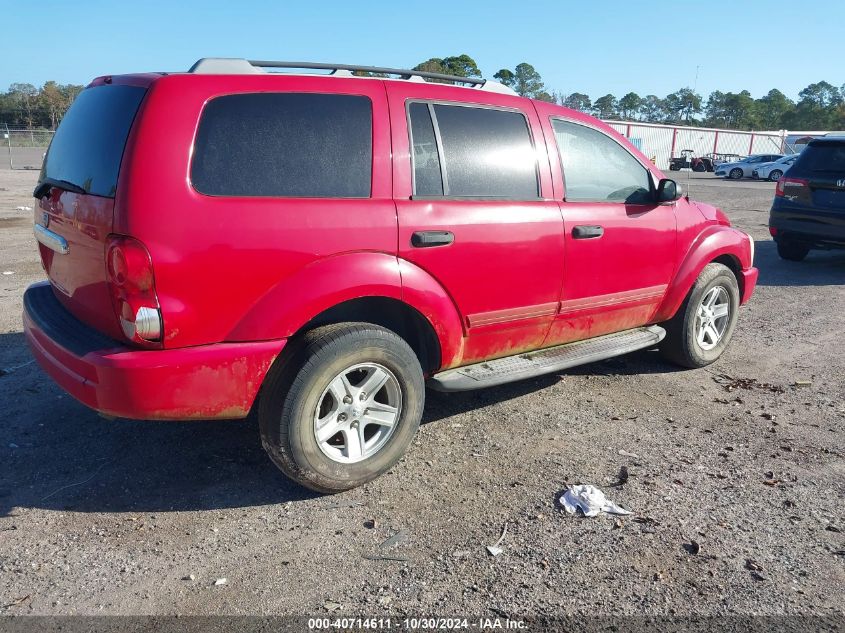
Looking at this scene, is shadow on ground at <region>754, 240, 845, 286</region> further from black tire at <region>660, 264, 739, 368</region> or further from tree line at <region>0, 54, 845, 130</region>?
tree line at <region>0, 54, 845, 130</region>

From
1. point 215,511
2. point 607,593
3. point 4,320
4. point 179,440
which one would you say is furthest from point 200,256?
point 4,320

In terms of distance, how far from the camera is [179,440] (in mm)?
3961

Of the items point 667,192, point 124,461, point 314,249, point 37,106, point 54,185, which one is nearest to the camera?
point 314,249

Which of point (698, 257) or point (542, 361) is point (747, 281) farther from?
point (542, 361)

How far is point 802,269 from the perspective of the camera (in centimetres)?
977

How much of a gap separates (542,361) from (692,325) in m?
1.65

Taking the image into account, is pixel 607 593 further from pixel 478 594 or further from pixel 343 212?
pixel 343 212

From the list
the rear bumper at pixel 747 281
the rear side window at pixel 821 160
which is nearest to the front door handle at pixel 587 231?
the rear bumper at pixel 747 281

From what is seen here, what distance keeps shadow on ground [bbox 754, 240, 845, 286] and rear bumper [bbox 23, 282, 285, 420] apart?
24.8 ft

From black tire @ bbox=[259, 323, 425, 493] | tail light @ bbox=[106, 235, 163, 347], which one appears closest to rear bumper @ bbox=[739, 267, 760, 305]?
black tire @ bbox=[259, 323, 425, 493]

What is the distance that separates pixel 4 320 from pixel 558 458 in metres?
5.00

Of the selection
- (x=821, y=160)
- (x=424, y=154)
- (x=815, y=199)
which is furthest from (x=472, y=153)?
(x=821, y=160)

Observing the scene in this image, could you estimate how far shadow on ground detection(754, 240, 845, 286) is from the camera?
8.91m

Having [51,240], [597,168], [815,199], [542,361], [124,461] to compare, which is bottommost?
[124,461]
